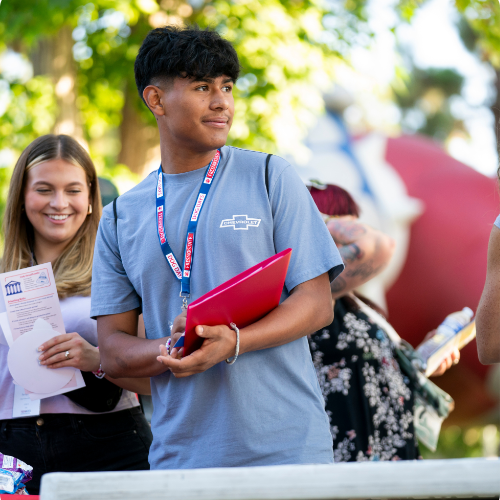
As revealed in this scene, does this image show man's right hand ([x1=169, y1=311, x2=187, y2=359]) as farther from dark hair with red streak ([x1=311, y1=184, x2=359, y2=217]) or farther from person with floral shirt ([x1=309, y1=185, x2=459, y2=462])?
dark hair with red streak ([x1=311, y1=184, x2=359, y2=217])

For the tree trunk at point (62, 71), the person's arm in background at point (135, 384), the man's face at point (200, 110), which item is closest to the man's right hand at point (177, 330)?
the man's face at point (200, 110)

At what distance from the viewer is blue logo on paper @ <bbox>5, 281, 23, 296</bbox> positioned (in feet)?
6.84

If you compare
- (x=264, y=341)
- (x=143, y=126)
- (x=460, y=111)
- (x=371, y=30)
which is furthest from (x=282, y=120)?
(x=460, y=111)

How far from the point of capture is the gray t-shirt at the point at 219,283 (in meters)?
1.53

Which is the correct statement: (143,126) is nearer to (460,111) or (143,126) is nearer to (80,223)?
(80,223)

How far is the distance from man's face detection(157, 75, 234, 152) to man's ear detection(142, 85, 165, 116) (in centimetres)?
6

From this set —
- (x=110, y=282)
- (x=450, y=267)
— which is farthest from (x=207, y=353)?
(x=450, y=267)

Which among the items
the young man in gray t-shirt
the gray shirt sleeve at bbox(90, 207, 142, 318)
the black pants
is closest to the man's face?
the young man in gray t-shirt

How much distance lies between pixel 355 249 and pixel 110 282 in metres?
1.40

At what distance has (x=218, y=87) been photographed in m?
1.68

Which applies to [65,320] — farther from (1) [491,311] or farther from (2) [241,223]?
(1) [491,311]

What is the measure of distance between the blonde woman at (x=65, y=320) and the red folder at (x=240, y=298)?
775 mm

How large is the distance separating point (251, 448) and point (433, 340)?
2002 millimetres

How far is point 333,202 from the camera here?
2.93m
